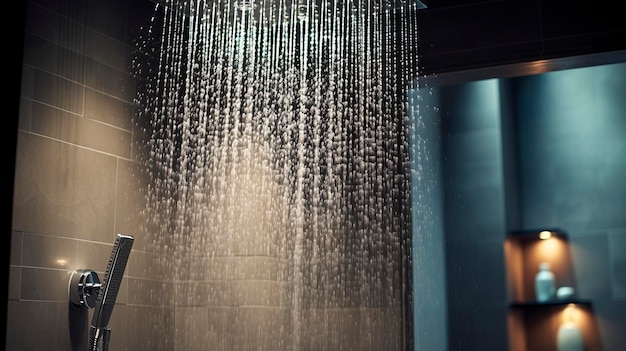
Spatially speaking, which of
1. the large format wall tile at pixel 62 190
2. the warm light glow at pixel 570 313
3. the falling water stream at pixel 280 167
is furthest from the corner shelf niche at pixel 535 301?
the large format wall tile at pixel 62 190

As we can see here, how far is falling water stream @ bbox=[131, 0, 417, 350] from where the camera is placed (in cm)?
208

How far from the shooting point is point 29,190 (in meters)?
1.78

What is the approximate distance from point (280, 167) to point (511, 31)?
27.8 inches

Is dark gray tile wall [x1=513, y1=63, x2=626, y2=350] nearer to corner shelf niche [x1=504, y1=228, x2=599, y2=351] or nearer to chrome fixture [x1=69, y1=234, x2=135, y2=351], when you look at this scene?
corner shelf niche [x1=504, y1=228, x2=599, y2=351]

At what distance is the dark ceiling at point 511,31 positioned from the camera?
188 cm

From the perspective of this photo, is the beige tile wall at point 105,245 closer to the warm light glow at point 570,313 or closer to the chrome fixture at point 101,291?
the chrome fixture at point 101,291

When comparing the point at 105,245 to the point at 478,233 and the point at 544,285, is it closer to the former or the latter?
the point at 478,233

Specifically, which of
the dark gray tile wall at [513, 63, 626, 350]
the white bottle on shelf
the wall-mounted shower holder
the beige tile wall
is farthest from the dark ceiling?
the white bottle on shelf

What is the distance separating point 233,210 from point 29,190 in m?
0.62

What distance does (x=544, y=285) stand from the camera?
10.1 ft

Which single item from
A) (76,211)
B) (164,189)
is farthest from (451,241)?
(76,211)


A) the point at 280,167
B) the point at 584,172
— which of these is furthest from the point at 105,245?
the point at 584,172

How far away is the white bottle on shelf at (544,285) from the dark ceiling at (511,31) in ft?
4.44

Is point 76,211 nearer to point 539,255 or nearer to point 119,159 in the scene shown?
point 119,159
